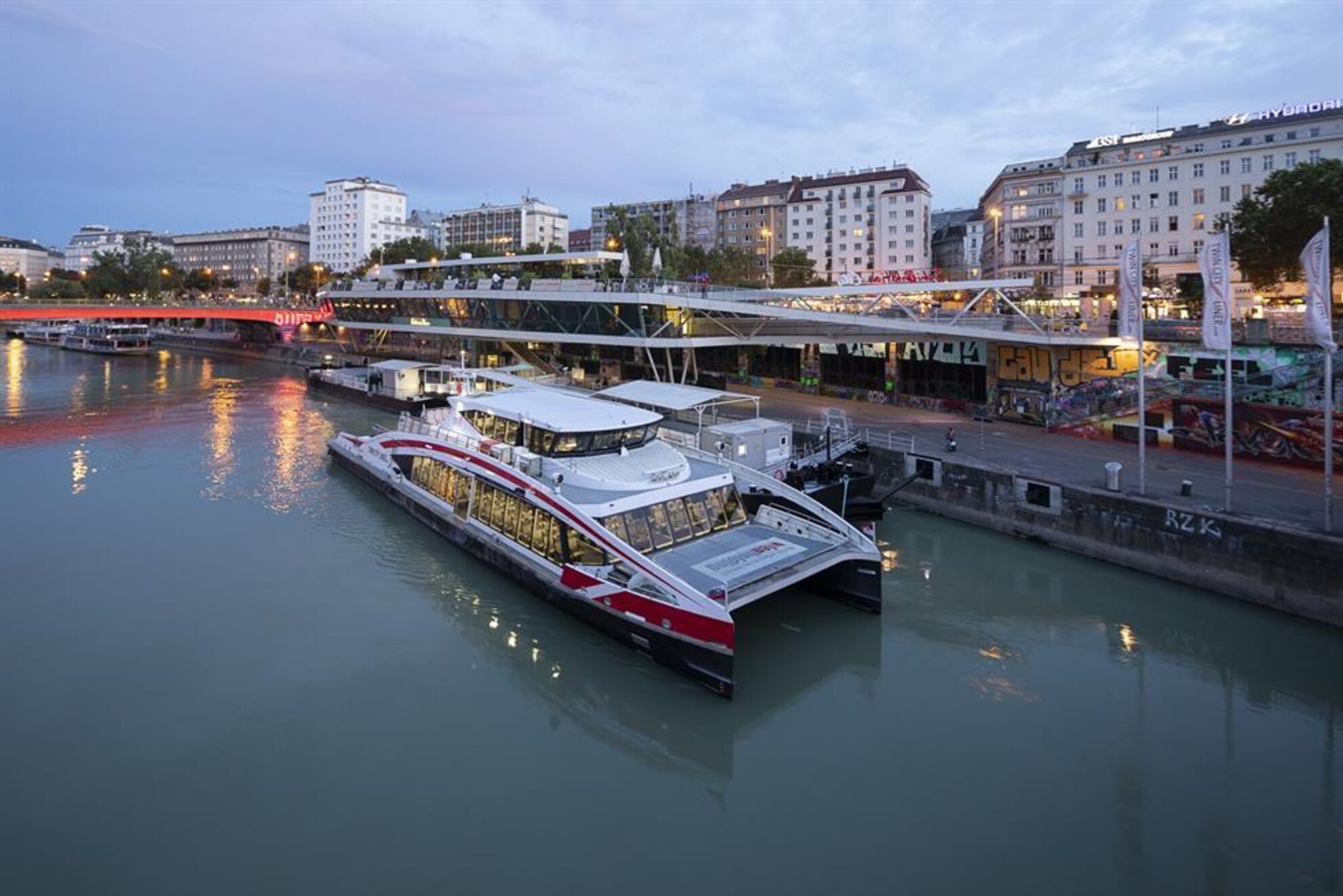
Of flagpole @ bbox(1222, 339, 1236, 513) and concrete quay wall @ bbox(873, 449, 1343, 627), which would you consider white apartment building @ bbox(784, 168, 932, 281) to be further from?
flagpole @ bbox(1222, 339, 1236, 513)

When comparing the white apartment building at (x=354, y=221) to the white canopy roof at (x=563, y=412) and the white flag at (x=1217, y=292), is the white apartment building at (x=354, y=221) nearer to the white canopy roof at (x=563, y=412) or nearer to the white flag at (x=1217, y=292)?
the white canopy roof at (x=563, y=412)

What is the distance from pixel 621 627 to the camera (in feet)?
44.9

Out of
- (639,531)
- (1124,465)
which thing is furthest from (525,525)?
(1124,465)

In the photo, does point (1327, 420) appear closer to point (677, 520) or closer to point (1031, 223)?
point (677, 520)

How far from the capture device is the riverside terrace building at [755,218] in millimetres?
95312

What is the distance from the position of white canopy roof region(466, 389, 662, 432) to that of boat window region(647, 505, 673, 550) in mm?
3056

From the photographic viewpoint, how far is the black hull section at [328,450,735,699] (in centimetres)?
1239

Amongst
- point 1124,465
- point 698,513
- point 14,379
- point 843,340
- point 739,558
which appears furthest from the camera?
point 14,379

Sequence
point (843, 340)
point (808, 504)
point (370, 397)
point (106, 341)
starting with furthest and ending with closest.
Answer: point (106, 341), point (370, 397), point (843, 340), point (808, 504)

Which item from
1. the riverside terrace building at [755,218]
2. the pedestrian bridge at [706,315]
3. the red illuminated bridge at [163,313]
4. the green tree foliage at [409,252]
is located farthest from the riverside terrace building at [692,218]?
the pedestrian bridge at [706,315]

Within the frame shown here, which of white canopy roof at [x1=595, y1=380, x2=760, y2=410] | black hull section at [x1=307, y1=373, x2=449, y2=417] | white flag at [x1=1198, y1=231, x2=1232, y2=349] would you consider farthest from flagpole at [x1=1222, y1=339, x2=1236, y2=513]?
black hull section at [x1=307, y1=373, x2=449, y2=417]

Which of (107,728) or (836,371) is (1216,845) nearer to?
(107,728)

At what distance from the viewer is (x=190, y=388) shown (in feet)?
176

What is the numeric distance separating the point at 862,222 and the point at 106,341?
85.4m
